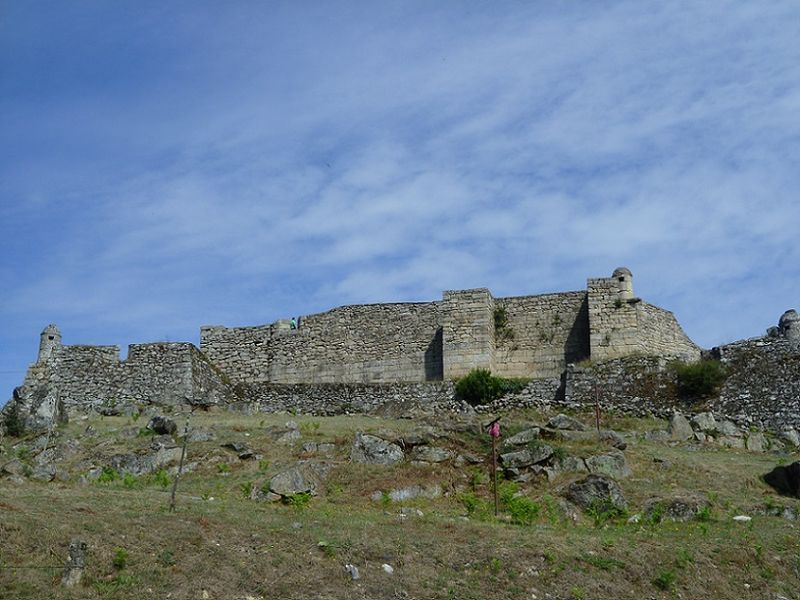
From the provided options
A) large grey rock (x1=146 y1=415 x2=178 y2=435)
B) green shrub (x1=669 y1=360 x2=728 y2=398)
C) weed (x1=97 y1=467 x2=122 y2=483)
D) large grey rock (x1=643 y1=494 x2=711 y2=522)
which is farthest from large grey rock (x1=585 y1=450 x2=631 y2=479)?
large grey rock (x1=146 y1=415 x2=178 y2=435)

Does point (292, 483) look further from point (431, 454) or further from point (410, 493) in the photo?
point (431, 454)

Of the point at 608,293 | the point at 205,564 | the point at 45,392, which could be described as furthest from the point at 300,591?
the point at 608,293

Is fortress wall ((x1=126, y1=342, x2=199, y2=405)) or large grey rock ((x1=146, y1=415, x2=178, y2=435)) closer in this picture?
large grey rock ((x1=146, y1=415, x2=178, y2=435))

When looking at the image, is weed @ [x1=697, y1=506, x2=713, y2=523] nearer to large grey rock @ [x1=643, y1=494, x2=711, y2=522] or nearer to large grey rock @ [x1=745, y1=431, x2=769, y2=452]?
large grey rock @ [x1=643, y1=494, x2=711, y2=522]

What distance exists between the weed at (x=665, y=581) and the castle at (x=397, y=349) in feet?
60.7

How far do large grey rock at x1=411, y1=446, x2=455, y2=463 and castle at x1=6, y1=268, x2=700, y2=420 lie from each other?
37.6ft

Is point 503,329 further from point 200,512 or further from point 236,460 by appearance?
point 200,512

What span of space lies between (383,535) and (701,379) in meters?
18.1

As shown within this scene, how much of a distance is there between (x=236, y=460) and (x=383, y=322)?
15.2m

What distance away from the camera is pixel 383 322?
1575 inches

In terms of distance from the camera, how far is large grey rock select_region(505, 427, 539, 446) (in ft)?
85.0

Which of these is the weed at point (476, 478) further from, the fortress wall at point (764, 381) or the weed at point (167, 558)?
the fortress wall at point (764, 381)

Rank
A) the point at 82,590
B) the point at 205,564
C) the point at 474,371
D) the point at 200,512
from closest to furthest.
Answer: the point at 82,590, the point at 205,564, the point at 200,512, the point at 474,371

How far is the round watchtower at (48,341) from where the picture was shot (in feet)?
127
